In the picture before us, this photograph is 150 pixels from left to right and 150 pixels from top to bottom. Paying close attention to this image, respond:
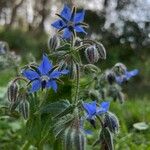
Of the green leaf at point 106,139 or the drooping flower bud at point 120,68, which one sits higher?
the drooping flower bud at point 120,68

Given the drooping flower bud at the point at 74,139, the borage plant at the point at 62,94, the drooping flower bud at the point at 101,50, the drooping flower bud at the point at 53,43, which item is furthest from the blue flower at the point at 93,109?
the drooping flower bud at the point at 53,43

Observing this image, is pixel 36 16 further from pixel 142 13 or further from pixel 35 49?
pixel 142 13

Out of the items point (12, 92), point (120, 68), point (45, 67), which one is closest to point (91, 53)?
point (45, 67)

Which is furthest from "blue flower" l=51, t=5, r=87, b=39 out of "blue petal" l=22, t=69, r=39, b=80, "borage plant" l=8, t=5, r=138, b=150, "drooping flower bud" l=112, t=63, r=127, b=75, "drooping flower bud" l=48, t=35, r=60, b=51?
"drooping flower bud" l=112, t=63, r=127, b=75

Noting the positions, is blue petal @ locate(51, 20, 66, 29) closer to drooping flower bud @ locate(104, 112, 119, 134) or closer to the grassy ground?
drooping flower bud @ locate(104, 112, 119, 134)

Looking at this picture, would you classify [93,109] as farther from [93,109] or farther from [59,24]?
[59,24]

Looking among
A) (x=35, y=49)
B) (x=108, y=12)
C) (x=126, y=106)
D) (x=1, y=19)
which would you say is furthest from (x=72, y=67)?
(x=1, y=19)

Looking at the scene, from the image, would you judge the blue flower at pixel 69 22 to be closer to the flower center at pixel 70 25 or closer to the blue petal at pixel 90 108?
the flower center at pixel 70 25
